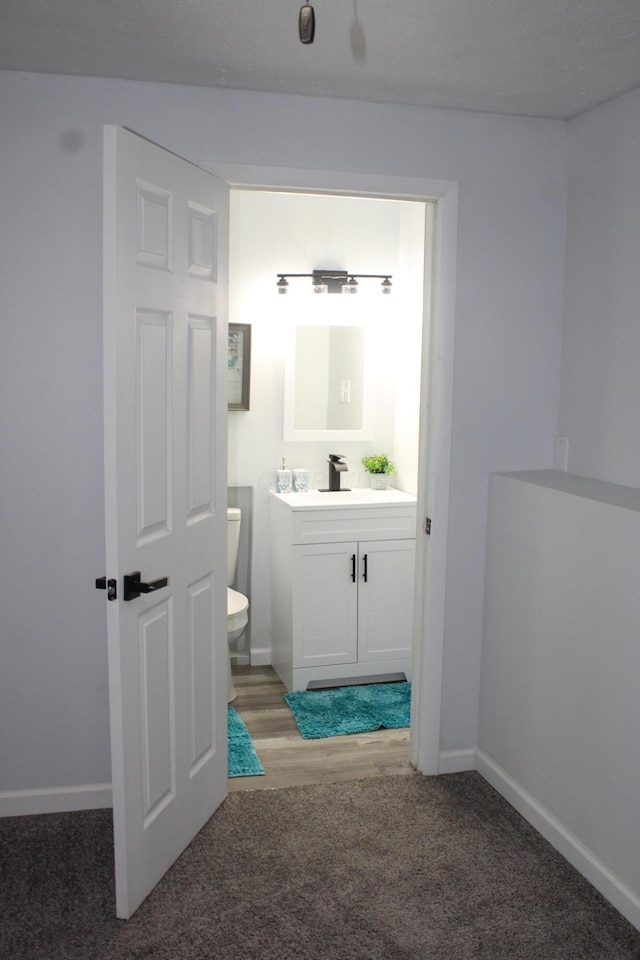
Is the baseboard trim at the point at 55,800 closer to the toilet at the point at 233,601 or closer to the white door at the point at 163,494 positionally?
the white door at the point at 163,494

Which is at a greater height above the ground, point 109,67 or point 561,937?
point 109,67

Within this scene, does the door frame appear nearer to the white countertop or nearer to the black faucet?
the white countertop

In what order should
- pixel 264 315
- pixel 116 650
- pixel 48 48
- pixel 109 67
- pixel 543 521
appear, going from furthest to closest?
pixel 264 315
pixel 543 521
pixel 109 67
pixel 48 48
pixel 116 650

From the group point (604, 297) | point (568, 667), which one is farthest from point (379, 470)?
point (568, 667)

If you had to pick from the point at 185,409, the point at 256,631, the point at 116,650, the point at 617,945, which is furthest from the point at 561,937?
the point at 256,631

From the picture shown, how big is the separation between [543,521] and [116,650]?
4.84ft

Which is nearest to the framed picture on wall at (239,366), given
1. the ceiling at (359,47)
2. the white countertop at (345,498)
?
the white countertop at (345,498)

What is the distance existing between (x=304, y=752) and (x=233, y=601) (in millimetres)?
836

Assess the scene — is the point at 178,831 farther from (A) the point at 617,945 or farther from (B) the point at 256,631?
(B) the point at 256,631

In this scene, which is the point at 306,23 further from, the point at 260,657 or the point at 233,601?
the point at 260,657

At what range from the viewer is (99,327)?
2695 millimetres

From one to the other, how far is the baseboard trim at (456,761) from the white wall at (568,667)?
53 millimetres

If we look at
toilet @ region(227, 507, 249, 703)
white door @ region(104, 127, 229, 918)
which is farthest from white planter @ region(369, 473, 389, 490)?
white door @ region(104, 127, 229, 918)

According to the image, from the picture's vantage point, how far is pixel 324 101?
2.79 meters
